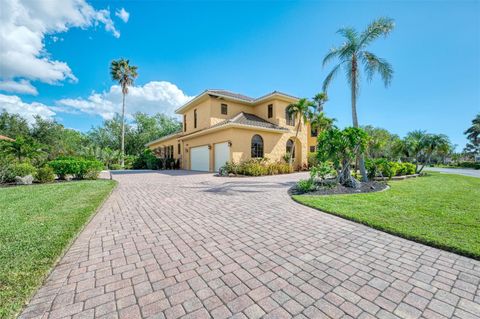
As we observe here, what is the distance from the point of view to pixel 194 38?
1277 cm

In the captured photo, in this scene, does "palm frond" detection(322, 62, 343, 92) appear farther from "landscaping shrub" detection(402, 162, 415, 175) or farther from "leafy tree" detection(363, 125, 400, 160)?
"landscaping shrub" detection(402, 162, 415, 175)

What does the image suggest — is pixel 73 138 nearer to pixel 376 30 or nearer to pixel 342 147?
pixel 342 147

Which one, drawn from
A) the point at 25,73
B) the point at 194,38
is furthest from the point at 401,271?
the point at 25,73

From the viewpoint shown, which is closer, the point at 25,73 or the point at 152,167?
the point at 25,73

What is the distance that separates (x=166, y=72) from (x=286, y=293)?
70.0 ft

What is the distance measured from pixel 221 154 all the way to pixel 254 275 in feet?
50.4

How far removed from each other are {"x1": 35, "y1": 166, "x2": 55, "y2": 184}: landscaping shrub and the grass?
521cm

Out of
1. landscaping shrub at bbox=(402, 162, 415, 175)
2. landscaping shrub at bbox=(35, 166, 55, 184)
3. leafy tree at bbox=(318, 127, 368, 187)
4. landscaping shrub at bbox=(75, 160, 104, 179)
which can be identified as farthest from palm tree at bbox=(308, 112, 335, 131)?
landscaping shrub at bbox=(35, 166, 55, 184)

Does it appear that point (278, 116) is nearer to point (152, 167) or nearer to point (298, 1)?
point (298, 1)

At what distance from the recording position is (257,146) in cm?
1773

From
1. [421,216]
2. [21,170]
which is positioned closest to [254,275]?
[421,216]

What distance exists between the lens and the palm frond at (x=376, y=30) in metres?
10.4

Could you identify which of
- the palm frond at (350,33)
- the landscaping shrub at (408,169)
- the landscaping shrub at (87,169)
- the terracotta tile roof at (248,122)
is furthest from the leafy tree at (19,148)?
the landscaping shrub at (408,169)

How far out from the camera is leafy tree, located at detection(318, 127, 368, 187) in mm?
8727
